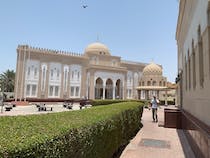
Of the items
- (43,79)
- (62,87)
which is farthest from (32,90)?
(62,87)

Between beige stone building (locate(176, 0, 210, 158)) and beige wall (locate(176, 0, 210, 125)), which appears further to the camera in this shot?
beige wall (locate(176, 0, 210, 125))

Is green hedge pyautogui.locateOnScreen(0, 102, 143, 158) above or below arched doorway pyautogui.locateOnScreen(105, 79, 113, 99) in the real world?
below

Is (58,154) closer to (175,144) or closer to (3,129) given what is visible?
(3,129)

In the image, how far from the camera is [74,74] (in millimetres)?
46031

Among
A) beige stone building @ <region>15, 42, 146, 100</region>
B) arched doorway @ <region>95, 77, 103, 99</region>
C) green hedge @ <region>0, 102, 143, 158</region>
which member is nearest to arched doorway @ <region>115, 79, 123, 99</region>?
beige stone building @ <region>15, 42, 146, 100</region>

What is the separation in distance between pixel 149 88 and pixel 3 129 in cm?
3941

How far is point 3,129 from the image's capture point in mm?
2289

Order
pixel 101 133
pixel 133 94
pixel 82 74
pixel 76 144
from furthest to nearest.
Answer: pixel 133 94, pixel 82 74, pixel 101 133, pixel 76 144

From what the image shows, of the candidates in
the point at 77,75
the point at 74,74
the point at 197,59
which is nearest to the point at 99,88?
the point at 77,75

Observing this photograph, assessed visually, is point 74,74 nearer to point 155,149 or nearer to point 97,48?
point 97,48

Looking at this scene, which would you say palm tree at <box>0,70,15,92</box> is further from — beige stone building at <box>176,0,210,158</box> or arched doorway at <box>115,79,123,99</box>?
beige stone building at <box>176,0,210,158</box>

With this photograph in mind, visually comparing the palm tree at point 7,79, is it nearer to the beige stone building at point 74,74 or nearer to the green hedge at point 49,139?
the beige stone building at point 74,74

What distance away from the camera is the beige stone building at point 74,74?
40.6m

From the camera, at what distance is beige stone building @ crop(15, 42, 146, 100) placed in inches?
1597
